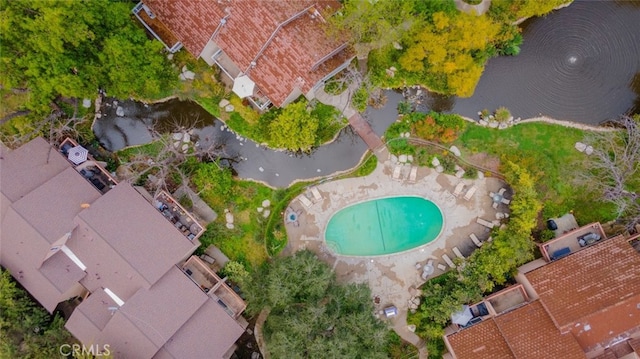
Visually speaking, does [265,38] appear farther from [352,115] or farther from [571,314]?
[571,314]

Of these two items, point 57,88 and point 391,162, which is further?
point 391,162

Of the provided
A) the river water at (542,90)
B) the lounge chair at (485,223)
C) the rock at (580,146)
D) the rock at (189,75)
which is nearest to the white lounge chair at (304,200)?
the river water at (542,90)

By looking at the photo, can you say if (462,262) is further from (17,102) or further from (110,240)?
(17,102)

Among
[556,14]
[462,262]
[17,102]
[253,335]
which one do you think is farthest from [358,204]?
[17,102]

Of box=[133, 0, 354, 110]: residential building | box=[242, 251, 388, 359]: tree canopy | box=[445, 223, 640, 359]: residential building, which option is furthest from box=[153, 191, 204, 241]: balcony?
box=[445, 223, 640, 359]: residential building

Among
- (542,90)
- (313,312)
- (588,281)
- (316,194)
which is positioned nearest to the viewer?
(313,312)

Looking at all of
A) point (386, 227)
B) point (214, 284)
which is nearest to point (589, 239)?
point (386, 227)
